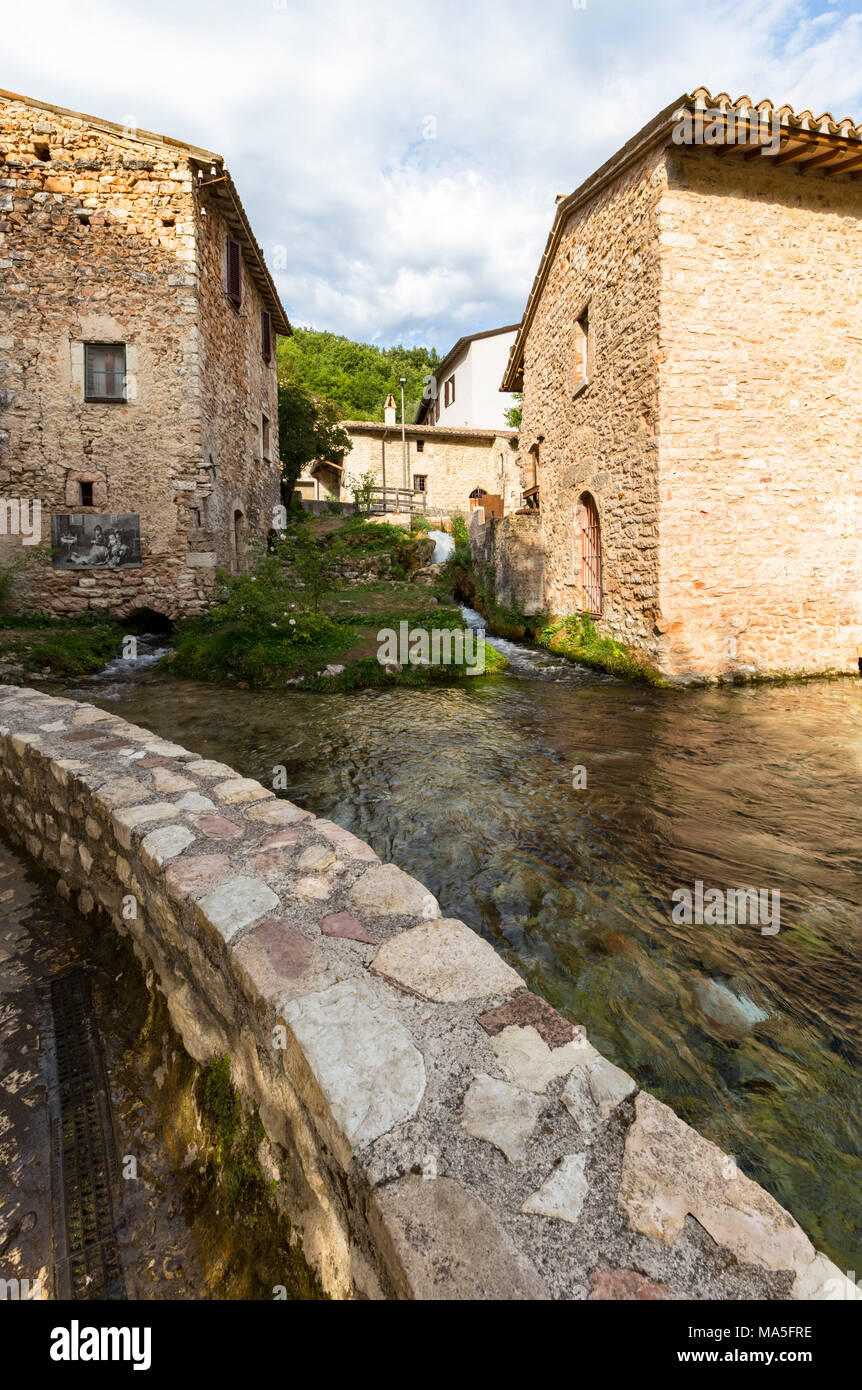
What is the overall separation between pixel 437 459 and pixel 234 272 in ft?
53.0

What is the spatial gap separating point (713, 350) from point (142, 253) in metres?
8.99

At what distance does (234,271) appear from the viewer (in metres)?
12.4

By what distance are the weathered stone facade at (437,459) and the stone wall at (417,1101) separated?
2591cm

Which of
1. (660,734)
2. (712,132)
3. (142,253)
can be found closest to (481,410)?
(142,253)

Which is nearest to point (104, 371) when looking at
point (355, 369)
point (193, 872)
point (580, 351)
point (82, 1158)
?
point (580, 351)

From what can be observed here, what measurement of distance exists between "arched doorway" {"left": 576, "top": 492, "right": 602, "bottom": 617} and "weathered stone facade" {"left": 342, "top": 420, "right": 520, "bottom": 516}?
1682 cm

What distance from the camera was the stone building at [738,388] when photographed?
7.63m

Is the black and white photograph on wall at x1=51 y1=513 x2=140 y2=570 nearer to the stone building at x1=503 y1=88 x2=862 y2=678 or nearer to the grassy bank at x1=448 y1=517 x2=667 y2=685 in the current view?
the grassy bank at x1=448 y1=517 x2=667 y2=685

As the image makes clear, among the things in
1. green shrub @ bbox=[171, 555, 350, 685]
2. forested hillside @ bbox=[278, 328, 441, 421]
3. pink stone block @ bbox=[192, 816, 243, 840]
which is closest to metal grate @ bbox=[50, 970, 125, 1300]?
pink stone block @ bbox=[192, 816, 243, 840]

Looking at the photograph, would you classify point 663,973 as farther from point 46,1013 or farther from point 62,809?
point 62,809

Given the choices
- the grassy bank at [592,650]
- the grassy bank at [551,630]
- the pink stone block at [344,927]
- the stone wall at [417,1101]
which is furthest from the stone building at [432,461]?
the pink stone block at [344,927]

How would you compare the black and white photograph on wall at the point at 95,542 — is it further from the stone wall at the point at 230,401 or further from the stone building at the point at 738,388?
the stone building at the point at 738,388

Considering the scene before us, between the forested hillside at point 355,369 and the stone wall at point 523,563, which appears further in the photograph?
the forested hillside at point 355,369

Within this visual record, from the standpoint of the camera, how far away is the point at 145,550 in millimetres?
10680
